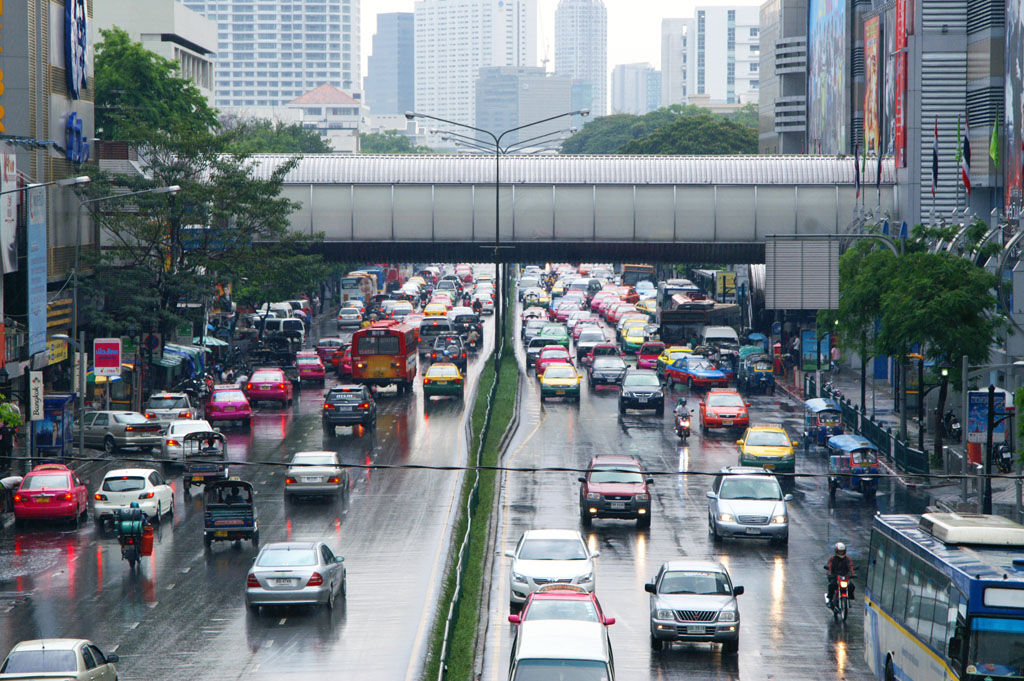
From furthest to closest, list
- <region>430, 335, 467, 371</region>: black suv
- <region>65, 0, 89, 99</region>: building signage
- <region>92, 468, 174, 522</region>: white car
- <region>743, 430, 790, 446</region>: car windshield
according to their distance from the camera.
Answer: <region>430, 335, 467, 371</region>: black suv → <region>65, 0, 89, 99</region>: building signage → <region>743, 430, 790, 446</region>: car windshield → <region>92, 468, 174, 522</region>: white car

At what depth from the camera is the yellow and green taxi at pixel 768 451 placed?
41.7 m

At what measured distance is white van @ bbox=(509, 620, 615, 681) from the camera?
18.9 metres

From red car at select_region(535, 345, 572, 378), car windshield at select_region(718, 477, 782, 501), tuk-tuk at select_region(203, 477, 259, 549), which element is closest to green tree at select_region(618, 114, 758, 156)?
red car at select_region(535, 345, 572, 378)

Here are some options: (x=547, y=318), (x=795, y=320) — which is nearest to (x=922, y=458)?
(x=795, y=320)

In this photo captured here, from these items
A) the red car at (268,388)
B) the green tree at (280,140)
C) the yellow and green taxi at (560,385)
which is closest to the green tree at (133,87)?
the green tree at (280,140)

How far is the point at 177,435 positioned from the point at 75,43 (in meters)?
21.3

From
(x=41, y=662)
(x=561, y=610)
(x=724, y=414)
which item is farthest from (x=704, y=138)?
(x=41, y=662)

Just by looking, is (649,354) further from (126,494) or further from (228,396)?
(126,494)

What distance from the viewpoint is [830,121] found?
90.2 metres

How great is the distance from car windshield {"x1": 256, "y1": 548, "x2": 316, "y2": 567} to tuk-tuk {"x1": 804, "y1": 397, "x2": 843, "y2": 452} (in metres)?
25.9

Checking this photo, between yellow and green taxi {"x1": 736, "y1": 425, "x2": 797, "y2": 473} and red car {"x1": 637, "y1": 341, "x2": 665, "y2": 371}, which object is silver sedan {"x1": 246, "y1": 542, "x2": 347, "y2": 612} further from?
red car {"x1": 637, "y1": 341, "x2": 665, "y2": 371}

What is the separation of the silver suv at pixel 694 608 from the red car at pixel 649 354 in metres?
47.7

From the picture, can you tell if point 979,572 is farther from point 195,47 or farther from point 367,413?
point 195,47

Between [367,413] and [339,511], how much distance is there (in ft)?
46.0
